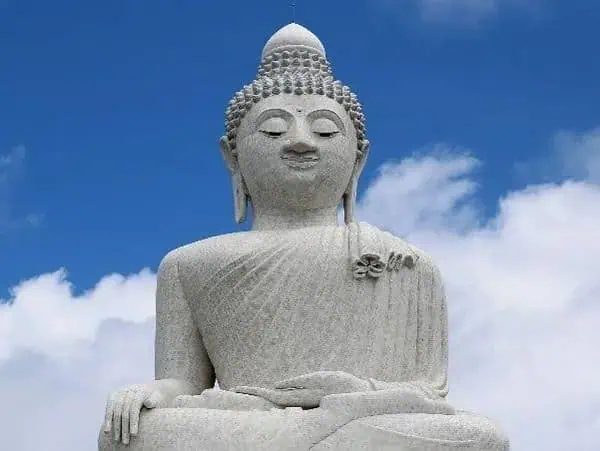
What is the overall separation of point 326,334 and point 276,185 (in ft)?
3.80

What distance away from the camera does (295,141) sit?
8445 mm

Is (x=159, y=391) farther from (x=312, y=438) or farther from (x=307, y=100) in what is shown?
(x=307, y=100)

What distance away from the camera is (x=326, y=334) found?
8023 mm

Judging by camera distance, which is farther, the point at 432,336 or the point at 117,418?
the point at 432,336

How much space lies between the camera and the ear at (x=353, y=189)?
9.02 meters

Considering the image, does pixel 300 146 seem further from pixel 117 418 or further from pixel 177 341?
pixel 117 418

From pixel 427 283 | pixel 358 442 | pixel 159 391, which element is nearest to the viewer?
pixel 358 442

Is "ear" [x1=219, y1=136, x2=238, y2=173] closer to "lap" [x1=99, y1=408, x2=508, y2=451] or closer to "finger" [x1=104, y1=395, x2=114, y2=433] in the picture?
"finger" [x1=104, y1=395, x2=114, y2=433]

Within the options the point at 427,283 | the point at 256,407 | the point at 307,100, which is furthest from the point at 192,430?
the point at 307,100

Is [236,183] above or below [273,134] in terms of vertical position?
below

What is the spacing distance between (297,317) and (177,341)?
92cm

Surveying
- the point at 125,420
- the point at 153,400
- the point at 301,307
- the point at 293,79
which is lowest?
the point at 125,420

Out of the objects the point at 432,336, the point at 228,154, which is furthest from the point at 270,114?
the point at 432,336

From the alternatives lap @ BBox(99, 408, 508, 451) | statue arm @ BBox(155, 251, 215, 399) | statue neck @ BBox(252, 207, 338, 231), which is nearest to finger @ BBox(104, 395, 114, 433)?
lap @ BBox(99, 408, 508, 451)
